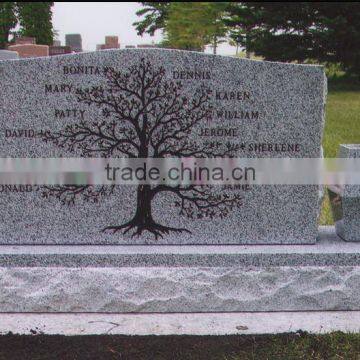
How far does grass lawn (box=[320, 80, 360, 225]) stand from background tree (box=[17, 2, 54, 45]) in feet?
51.1

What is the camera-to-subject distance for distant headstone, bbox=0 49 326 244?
13.6 ft

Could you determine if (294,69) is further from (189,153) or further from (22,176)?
(22,176)

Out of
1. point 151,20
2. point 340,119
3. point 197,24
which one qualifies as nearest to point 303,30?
point 340,119

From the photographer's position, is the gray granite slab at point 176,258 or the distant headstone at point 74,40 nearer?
the gray granite slab at point 176,258

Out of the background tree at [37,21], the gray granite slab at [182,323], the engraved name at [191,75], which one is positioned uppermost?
the background tree at [37,21]

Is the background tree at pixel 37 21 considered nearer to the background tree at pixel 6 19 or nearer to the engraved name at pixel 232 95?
the background tree at pixel 6 19

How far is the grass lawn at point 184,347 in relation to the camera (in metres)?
3.46

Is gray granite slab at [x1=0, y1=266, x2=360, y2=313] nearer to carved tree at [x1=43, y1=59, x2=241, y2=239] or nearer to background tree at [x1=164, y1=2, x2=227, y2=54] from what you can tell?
carved tree at [x1=43, y1=59, x2=241, y2=239]

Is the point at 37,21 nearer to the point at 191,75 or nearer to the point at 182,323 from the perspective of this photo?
the point at 191,75

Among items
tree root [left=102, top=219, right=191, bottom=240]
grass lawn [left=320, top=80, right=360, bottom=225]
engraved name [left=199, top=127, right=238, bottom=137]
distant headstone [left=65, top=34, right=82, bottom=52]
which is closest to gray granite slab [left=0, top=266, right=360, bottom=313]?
tree root [left=102, top=219, right=191, bottom=240]

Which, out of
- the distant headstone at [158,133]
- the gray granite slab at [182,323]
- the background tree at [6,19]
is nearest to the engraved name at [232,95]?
the distant headstone at [158,133]

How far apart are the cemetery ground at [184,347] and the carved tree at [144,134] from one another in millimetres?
888

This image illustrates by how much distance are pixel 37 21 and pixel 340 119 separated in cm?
2166

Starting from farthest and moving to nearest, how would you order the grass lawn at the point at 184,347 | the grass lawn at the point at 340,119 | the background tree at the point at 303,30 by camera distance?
the background tree at the point at 303,30 → the grass lawn at the point at 340,119 → the grass lawn at the point at 184,347
